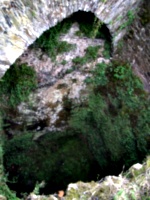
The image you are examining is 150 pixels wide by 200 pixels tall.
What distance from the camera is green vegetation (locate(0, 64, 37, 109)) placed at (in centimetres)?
505

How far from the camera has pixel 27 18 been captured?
3.66m

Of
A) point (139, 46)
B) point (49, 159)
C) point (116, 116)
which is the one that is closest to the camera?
point (139, 46)

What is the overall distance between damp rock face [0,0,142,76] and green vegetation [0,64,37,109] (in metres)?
1.02

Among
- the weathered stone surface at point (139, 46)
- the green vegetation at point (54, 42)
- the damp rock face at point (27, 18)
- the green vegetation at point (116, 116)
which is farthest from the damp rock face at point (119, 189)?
the green vegetation at point (54, 42)

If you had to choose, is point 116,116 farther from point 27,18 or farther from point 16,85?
point 27,18

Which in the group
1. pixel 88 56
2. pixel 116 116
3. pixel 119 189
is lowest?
pixel 119 189

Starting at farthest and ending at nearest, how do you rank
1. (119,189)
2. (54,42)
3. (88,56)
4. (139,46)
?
(88,56) → (139,46) → (54,42) → (119,189)

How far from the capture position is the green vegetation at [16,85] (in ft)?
16.6

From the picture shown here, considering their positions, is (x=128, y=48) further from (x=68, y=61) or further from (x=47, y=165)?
(x=47, y=165)

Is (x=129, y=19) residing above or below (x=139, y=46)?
above

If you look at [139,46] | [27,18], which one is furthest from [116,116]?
[27,18]

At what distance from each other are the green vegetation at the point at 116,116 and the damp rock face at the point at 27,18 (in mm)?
1615

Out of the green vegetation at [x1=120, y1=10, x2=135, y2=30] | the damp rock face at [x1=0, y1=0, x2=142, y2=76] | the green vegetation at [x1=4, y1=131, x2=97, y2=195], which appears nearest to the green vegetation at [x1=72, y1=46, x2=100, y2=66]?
the green vegetation at [x1=120, y1=10, x2=135, y2=30]

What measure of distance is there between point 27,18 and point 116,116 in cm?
304
